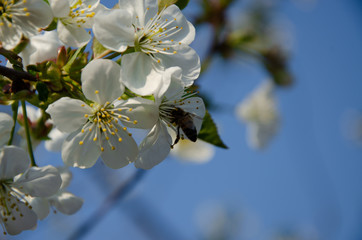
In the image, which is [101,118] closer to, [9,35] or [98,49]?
[98,49]

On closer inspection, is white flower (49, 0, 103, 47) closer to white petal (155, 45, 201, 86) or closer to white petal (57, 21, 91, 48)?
white petal (57, 21, 91, 48)

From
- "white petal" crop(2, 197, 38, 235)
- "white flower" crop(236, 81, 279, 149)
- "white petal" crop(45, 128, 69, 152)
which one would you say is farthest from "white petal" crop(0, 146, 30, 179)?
"white flower" crop(236, 81, 279, 149)

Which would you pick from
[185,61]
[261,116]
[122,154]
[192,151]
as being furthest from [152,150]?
[261,116]

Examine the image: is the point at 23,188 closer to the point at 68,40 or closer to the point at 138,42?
the point at 68,40

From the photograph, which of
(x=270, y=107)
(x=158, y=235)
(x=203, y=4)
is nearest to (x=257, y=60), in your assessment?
(x=270, y=107)

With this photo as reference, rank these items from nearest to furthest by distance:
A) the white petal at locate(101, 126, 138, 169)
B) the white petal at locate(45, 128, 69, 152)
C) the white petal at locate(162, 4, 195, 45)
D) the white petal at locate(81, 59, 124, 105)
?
the white petal at locate(81, 59, 124, 105)
the white petal at locate(101, 126, 138, 169)
the white petal at locate(162, 4, 195, 45)
the white petal at locate(45, 128, 69, 152)

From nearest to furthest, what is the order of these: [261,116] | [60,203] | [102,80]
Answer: [102,80] → [60,203] → [261,116]
